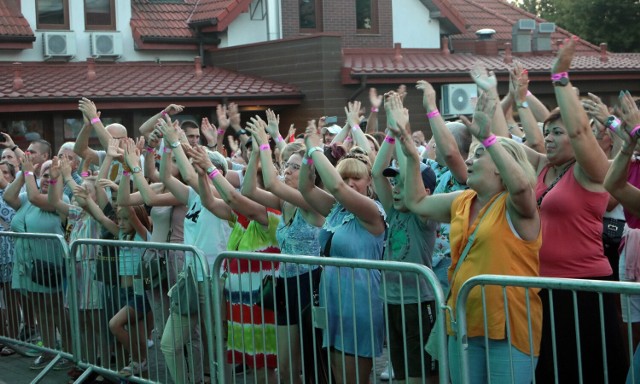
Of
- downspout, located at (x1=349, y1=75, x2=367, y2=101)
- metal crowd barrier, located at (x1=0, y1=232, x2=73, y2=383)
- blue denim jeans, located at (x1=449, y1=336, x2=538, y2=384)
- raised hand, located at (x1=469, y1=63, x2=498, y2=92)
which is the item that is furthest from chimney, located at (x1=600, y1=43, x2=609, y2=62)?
blue denim jeans, located at (x1=449, y1=336, x2=538, y2=384)

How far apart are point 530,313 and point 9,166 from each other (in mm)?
8544

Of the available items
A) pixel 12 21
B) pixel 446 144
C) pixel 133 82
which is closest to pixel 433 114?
pixel 446 144

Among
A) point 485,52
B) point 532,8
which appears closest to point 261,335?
point 485,52

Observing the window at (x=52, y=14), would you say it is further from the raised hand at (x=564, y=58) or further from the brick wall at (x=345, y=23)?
the raised hand at (x=564, y=58)

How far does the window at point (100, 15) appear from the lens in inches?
947

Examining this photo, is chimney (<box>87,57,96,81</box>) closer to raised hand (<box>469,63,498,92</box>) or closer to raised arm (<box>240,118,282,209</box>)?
raised arm (<box>240,118,282,209</box>)

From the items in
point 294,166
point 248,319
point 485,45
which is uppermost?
point 485,45

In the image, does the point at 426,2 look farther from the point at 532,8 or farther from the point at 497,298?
the point at 532,8

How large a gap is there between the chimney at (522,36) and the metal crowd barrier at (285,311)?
870 inches

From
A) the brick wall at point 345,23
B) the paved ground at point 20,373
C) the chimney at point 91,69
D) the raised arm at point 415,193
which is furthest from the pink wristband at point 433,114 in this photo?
the brick wall at point 345,23

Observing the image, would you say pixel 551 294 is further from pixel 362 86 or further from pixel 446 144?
pixel 362 86

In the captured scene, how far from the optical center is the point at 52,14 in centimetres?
2355

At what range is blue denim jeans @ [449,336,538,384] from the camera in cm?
488

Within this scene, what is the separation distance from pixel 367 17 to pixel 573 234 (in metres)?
21.9
